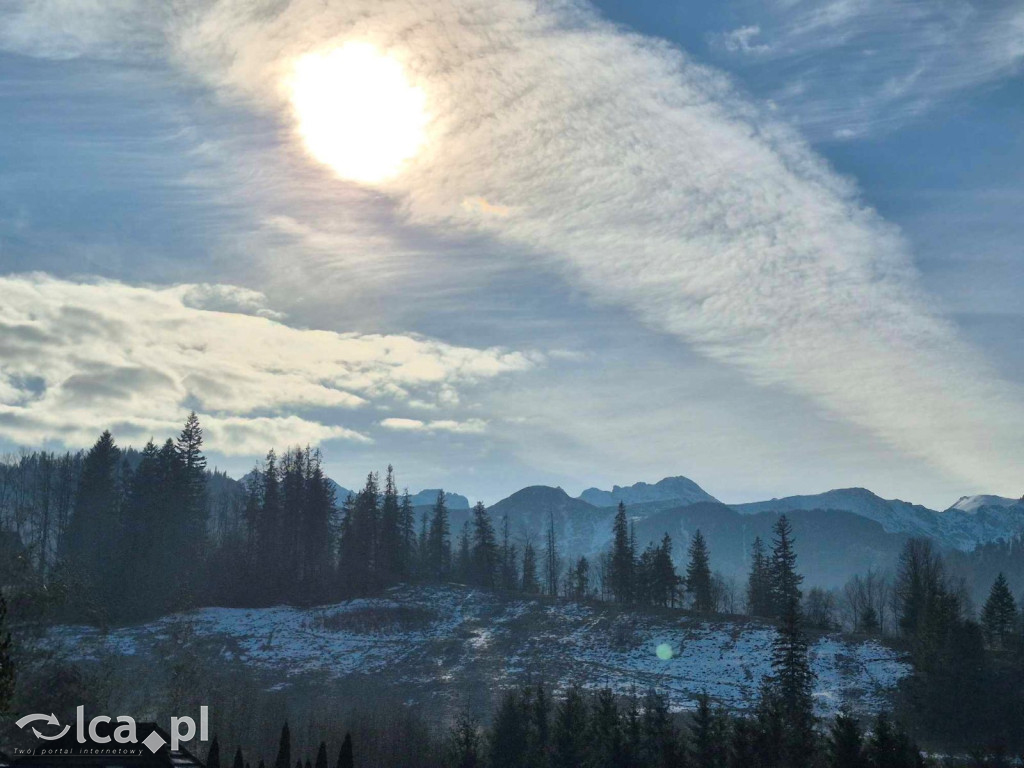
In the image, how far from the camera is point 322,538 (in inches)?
4405

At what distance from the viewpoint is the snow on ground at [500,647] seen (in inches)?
2820

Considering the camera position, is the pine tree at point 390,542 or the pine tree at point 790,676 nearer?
the pine tree at point 790,676

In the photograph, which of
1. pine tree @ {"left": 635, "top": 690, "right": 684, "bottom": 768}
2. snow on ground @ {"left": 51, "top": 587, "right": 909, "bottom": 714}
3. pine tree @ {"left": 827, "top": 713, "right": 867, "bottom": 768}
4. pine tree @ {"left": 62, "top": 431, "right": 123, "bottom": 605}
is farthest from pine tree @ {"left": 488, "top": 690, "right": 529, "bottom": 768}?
pine tree @ {"left": 62, "top": 431, "right": 123, "bottom": 605}

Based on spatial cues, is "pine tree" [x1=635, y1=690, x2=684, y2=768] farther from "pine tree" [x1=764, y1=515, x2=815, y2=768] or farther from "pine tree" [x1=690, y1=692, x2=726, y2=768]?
"pine tree" [x1=764, y1=515, x2=815, y2=768]

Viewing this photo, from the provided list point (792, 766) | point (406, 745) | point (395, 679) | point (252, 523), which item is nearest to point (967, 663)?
point (792, 766)

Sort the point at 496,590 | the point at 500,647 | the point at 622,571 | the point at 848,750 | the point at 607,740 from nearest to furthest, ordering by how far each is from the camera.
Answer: the point at 848,750 < the point at 607,740 < the point at 500,647 < the point at 496,590 < the point at 622,571

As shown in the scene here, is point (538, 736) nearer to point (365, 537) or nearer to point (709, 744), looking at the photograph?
point (709, 744)

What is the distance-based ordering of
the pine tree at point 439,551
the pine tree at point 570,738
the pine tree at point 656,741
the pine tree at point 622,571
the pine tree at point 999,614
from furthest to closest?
the pine tree at point 439,551 → the pine tree at point 622,571 → the pine tree at point 999,614 → the pine tree at point 570,738 → the pine tree at point 656,741

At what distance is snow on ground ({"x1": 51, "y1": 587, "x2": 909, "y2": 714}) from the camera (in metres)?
71.6

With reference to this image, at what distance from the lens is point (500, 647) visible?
84.1m

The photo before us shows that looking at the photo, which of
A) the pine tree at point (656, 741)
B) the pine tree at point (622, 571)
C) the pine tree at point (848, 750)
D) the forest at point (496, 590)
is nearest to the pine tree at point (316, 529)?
the forest at point (496, 590)

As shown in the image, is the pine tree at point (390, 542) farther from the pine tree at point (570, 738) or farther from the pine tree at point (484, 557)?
the pine tree at point (570, 738)

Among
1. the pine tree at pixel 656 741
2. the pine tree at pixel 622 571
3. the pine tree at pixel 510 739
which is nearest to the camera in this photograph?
the pine tree at pixel 656 741

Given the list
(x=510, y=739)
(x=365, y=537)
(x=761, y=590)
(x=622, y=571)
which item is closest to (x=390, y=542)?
(x=365, y=537)
